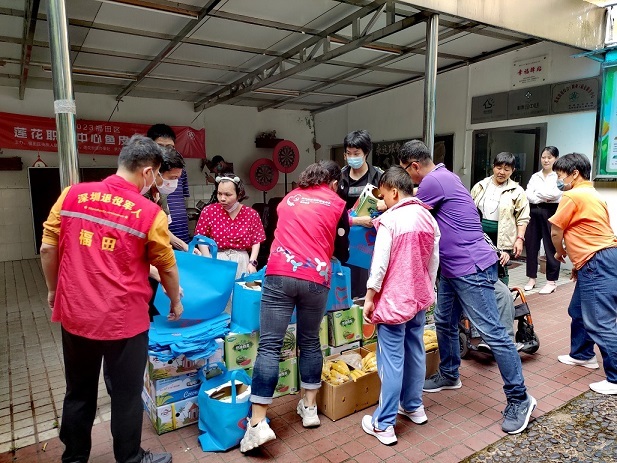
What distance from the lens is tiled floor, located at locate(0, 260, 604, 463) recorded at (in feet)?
7.41

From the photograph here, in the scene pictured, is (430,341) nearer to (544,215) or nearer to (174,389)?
(174,389)

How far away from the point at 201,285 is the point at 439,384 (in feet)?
5.88

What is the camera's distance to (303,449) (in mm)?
2293

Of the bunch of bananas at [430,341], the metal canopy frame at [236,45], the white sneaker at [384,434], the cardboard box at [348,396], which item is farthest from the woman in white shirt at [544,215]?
the white sneaker at [384,434]

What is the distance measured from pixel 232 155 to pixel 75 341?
8.90m

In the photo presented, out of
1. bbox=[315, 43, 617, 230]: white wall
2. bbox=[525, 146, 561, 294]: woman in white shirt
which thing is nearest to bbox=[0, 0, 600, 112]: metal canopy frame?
bbox=[315, 43, 617, 230]: white wall

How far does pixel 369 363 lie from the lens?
2848mm

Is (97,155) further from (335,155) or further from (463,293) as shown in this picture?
(463,293)

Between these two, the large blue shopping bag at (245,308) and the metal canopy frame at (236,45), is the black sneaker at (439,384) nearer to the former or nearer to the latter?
the large blue shopping bag at (245,308)

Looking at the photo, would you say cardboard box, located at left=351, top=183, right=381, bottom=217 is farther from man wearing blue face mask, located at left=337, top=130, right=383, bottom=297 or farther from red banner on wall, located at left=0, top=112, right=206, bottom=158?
red banner on wall, located at left=0, top=112, right=206, bottom=158

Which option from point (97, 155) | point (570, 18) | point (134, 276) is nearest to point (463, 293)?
point (134, 276)

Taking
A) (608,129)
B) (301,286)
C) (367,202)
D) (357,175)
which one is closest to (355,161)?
(357,175)

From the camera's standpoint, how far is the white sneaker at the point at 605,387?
2.82 meters

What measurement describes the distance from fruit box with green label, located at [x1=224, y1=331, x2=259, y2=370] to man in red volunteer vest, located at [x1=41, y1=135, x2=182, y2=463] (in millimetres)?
784
